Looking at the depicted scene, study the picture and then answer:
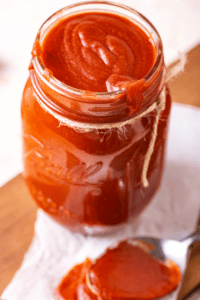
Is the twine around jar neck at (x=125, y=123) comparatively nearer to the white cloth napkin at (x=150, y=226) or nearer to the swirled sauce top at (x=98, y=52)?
the swirled sauce top at (x=98, y=52)

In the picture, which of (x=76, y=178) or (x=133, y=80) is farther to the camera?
(x=76, y=178)

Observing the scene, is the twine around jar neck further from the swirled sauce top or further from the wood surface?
the wood surface

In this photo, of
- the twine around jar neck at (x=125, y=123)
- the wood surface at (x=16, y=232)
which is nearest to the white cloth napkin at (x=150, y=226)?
the wood surface at (x=16, y=232)

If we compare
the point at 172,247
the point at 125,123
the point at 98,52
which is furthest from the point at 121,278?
the point at 98,52

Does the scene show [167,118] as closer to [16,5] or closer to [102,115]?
[102,115]

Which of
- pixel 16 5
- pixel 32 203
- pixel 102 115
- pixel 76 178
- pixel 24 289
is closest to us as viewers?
pixel 102 115

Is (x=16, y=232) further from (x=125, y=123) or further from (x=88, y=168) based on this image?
(x=125, y=123)

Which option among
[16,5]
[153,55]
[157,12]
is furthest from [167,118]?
[16,5]
